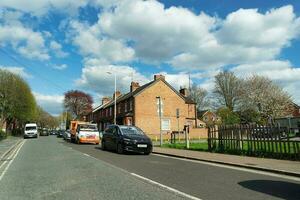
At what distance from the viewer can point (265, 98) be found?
57.8 metres

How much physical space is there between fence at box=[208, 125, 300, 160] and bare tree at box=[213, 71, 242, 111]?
4583 centimetres

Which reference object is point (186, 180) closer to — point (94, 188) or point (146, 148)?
point (94, 188)

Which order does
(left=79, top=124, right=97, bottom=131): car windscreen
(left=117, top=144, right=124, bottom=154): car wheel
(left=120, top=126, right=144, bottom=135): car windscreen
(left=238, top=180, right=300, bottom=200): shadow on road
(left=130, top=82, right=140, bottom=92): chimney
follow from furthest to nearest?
1. (left=130, top=82, right=140, bottom=92): chimney
2. (left=79, top=124, right=97, bottom=131): car windscreen
3. (left=120, top=126, right=144, bottom=135): car windscreen
4. (left=117, top=144, right=124, bottom=154): car wheel
5. (left=238, top=180, right=300, bottom=200): shadow on road

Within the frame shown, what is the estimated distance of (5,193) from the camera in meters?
8.46

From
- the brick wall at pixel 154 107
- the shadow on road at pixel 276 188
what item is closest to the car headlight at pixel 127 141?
the shadow on road at pixel 276 188

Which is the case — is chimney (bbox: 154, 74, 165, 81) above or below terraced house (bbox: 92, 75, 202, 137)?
above

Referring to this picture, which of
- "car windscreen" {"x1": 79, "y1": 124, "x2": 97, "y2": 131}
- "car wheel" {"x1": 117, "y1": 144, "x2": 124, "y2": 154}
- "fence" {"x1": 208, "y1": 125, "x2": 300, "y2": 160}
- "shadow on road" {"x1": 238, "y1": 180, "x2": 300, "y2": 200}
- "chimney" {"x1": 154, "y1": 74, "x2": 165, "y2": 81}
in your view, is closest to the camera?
"shadow on road" {"x1": 238, "y1": 180, "x2": 300, "y2": 200}

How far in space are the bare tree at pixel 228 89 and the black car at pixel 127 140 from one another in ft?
147

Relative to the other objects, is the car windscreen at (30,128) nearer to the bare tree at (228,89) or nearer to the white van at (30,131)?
the white van at (30,131)

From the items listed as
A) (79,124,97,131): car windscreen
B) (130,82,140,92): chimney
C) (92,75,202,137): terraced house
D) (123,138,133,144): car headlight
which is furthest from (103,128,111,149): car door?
(130,82,140,92): chimney

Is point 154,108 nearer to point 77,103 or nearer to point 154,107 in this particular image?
point 154,107

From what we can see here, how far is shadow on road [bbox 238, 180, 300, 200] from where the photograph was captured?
799cm

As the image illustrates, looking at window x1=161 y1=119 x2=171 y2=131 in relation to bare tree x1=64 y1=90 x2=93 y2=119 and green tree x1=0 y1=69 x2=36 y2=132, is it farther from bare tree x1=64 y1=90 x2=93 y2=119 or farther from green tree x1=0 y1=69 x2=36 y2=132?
bare tree x1=64 y1=90 x2=93 y2=119

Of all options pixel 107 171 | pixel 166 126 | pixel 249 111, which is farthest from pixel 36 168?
pixel 249 111
